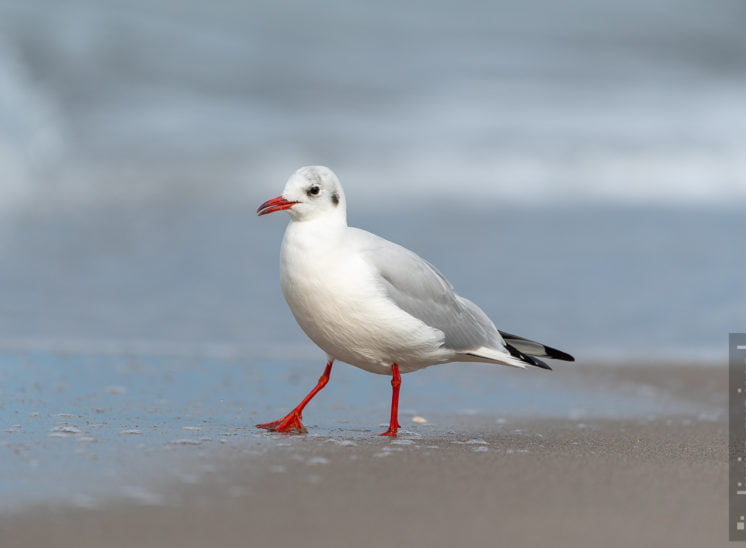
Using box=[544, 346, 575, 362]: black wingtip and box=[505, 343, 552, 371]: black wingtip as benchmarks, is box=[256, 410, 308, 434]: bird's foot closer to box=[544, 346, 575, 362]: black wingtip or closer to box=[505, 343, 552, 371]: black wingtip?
box=[505, 343, 552, 371]: black wingtip

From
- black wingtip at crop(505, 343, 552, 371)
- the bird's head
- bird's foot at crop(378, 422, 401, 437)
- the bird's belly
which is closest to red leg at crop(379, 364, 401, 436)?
bird's foot at crop(378, 422, 401, 437)

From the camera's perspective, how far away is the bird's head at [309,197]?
4.11 metres

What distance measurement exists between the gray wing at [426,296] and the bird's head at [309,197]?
0.19 metres

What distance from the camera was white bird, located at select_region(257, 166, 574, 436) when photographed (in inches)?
157

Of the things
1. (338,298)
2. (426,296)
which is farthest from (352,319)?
(426,296)

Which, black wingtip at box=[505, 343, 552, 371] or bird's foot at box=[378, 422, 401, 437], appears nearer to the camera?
bird's foot at box=[378, 422, 401, 437]

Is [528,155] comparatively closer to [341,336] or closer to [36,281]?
[36,281]

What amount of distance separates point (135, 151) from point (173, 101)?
127 centimetres

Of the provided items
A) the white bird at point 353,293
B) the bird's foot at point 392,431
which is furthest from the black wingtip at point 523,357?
the bird's foot at point 392,431

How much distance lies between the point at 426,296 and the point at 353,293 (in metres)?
0.46

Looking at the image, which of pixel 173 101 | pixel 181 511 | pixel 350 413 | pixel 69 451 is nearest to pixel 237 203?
pixel 173 101

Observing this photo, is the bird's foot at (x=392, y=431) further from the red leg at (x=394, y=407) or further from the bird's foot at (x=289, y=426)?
the bird's foot at (x=289, y=426)

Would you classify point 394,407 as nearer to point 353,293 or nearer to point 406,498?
point 353,293

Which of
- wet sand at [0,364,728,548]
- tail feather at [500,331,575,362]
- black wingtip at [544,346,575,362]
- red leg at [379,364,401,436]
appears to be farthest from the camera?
tail feather at [500,331,575,362]
